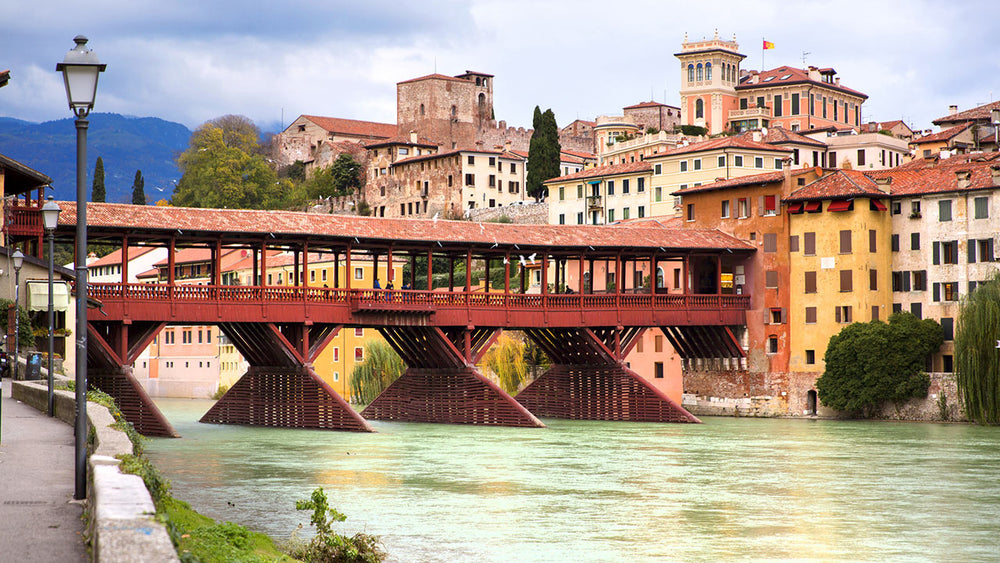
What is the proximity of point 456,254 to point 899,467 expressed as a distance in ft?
67.8

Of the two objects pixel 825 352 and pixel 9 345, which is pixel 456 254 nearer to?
pixel 825 352

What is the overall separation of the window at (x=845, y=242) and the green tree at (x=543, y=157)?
136ft

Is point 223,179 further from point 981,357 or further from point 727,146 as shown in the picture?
point 981,357

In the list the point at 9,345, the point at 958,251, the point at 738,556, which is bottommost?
the point at 738,556

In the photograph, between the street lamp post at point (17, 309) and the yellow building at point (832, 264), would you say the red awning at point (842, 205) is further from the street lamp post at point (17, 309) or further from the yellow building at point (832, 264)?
the street lamp post at point (17, 309)

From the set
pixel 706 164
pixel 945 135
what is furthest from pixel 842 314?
pixel 945 135

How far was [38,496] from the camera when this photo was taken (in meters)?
11.8

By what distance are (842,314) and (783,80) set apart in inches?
2069

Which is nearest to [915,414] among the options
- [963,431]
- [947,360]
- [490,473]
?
[947,360]

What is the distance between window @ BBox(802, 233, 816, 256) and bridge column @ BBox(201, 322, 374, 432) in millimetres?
17531

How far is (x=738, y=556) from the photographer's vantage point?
1639 cm

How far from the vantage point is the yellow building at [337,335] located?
65750mm

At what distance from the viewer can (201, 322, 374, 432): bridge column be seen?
38281 millimetres

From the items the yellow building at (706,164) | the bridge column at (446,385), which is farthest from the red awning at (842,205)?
the yellow building at (706,164)
